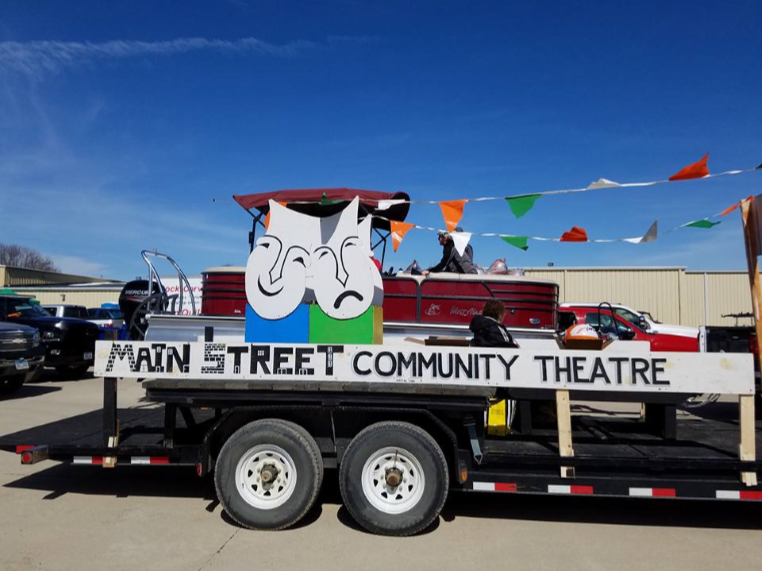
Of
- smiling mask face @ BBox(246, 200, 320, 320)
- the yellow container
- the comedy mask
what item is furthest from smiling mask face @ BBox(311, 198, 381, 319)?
the yellow container

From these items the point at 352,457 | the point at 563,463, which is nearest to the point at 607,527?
the point at 563,463

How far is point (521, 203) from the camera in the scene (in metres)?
6.17

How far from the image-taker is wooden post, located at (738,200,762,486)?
14.0ft

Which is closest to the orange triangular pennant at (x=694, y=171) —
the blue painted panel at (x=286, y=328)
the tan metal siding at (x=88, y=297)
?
the blue painted panel at (x=286, y=328)

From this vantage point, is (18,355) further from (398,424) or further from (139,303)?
(398,424)

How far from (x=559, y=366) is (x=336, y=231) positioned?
2305 mm

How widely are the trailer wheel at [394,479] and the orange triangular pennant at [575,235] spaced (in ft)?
10.7

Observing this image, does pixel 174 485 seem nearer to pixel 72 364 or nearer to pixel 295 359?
pixel 295 359

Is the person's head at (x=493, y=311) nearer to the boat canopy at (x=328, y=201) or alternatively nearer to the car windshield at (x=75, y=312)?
the boat canopy at (x=328, y=201)

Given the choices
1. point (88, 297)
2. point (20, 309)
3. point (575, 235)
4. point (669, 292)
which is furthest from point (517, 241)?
point (88, 297)

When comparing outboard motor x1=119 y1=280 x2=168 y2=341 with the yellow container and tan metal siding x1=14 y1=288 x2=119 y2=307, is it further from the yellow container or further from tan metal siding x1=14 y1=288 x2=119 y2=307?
tan metal siding x1=14 y1=288 x2=119 y2=307

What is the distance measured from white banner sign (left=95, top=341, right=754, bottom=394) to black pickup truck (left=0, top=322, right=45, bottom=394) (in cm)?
729

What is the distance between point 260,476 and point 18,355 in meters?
8.40

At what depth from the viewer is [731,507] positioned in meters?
5.34
